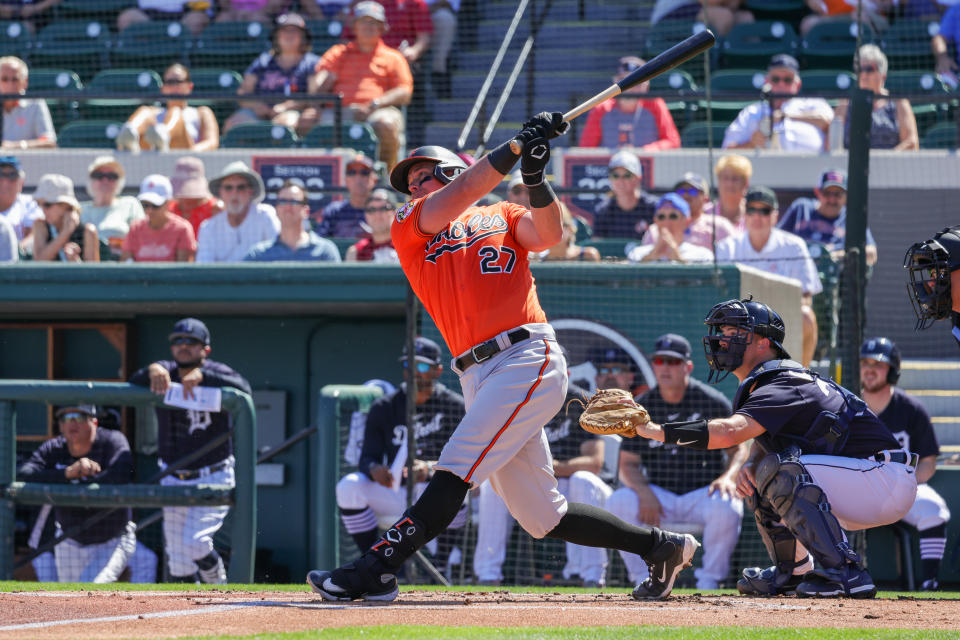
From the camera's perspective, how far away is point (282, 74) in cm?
1172

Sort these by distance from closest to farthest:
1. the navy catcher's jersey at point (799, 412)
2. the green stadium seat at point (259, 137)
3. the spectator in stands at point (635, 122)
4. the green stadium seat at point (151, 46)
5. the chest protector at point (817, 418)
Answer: the navy catcher's jersey at point (799, 412)
the chest protector at point (817, 418)
the spectator in stands at point (635, 122)
the green stadium seat at point (259, 137)
the green stadium seat at point (151, 46)

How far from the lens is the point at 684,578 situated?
286 inches

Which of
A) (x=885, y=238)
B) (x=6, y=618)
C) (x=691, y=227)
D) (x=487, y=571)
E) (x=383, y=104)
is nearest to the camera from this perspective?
(x=6, y=618)

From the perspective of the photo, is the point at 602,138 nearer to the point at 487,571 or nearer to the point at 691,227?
the point at 691,227

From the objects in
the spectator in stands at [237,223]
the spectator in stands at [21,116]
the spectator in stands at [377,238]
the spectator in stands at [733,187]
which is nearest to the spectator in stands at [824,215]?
the spectator in stands at [733,187]

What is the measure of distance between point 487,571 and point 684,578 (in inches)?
42.7

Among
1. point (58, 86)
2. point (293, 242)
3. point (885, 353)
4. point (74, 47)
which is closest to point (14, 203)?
point (293, 242)

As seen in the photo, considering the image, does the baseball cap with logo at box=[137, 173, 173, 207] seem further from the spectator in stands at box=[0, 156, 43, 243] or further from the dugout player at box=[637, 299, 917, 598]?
the dugout player at box=[637, 299, 917, 598]

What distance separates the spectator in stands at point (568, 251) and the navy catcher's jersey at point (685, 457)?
47.7 inches

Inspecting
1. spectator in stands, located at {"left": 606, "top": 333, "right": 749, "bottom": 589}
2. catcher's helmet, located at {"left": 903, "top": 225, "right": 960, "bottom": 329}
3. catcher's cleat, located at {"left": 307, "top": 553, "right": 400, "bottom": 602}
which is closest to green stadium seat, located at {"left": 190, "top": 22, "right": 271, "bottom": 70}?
spectator in stands, located at {"left": 606, "top": 333, "right": 749, "bottom": 589}

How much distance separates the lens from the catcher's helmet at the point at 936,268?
167 inches

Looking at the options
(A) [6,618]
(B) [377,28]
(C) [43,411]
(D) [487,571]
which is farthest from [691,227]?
(A) [6,618]

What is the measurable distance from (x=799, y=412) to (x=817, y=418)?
83mm

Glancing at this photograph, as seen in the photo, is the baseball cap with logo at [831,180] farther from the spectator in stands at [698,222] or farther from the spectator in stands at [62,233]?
the spectator in stands at [62,233]
